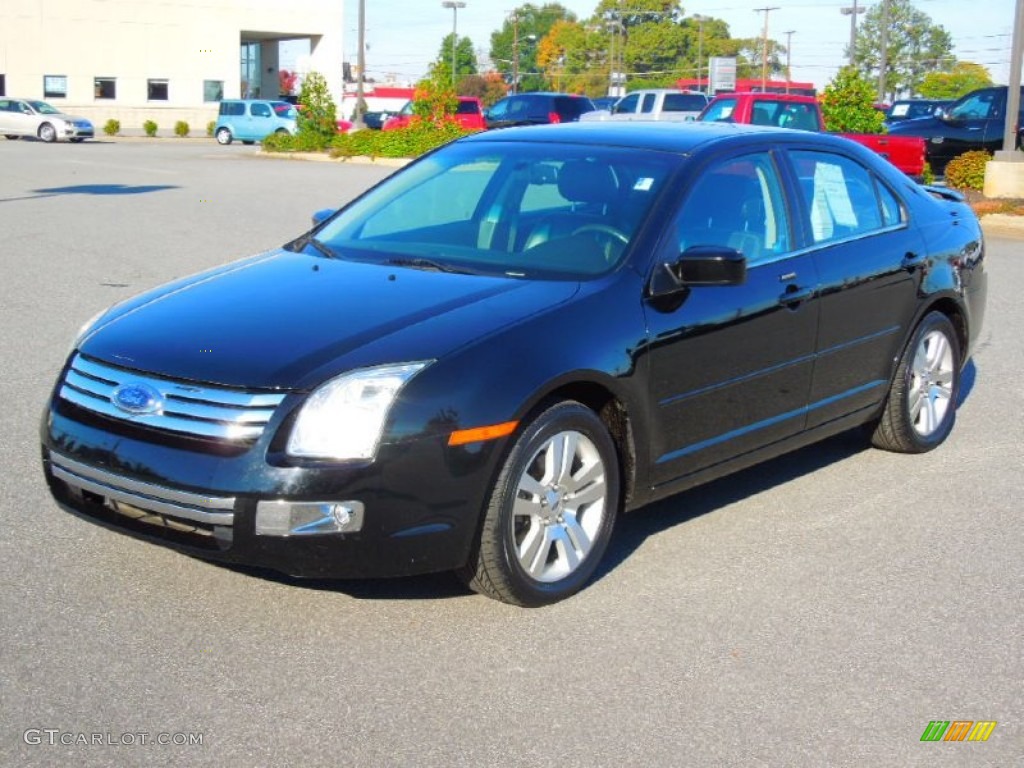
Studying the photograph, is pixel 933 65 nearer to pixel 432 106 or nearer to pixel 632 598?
pixel 432 106

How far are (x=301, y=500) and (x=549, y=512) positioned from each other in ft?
3.10

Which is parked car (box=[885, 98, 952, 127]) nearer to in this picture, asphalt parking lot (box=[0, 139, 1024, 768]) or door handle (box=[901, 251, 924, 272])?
door handle (box=[901, 251, 924, 272])

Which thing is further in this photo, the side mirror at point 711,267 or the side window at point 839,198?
the side window at point 839,198

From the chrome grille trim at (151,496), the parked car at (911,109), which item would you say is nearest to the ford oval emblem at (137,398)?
the chrome grille trim at (151,496)

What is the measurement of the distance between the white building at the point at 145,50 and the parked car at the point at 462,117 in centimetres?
2494

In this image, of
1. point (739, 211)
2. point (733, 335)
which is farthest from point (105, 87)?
point (733, 335)

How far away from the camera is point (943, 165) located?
28.9 meters

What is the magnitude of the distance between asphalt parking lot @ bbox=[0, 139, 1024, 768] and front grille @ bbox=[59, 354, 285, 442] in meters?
0.67

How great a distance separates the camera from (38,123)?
151 feet

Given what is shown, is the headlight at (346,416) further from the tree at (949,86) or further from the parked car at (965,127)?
the tree at (949,86)

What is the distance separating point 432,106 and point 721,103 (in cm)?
1237

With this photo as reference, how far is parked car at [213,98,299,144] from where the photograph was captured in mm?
48062

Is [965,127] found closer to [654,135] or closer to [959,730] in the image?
[654,135]

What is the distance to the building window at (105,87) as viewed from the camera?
225 ft
